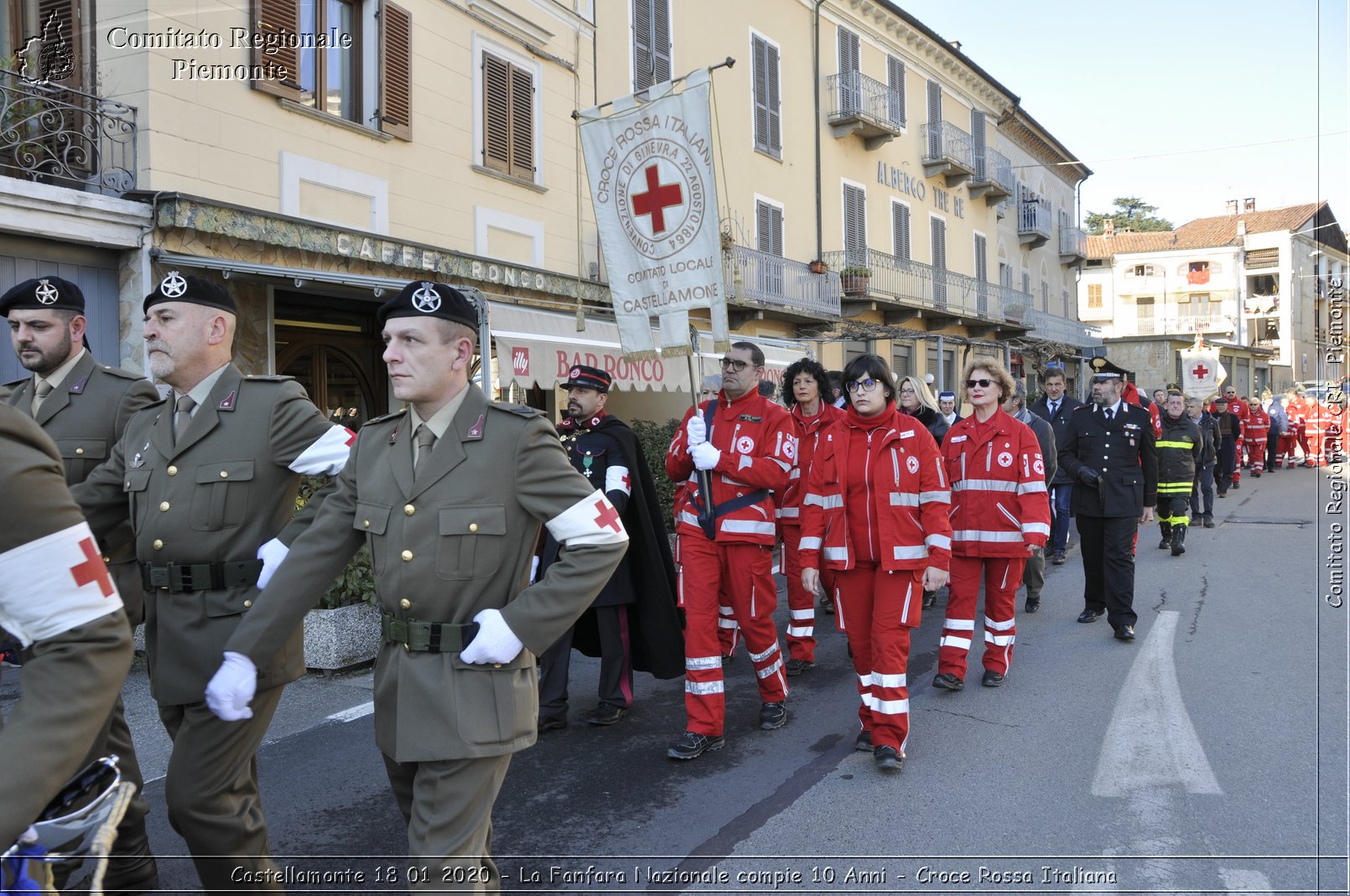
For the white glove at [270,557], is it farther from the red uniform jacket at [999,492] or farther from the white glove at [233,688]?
the red uniform jacket at [999,492]

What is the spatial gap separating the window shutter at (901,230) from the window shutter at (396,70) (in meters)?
15.5

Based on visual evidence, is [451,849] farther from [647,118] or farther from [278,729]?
[647,118]

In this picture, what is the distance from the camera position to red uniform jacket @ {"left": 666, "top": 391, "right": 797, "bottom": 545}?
5.41 metres

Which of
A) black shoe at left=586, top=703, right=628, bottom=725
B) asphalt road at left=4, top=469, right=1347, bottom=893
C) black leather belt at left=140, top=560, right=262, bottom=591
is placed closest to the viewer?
black leather belt at left=140, top=560, right=262, bottom=591

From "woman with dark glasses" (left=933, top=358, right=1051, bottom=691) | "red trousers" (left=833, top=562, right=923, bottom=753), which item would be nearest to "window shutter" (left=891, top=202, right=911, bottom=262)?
"woman with dark glasses" (left=933, top=358, right=1051, bottom=691)

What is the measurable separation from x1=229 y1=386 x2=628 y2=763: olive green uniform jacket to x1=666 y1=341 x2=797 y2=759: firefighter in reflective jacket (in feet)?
7.89

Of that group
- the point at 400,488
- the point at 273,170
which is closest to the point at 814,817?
the point at 400,488

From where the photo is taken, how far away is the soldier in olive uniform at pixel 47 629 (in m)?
1.68

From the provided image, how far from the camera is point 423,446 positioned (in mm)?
2873

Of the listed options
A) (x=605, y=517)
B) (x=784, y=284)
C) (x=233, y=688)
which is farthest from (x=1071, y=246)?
(x=233, y=688)

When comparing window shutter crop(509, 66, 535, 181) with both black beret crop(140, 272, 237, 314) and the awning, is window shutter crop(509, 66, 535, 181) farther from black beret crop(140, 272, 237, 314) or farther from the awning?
black beret crop(140, 272, 237, 314)

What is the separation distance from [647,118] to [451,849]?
199 inches

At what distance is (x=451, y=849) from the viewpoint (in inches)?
102

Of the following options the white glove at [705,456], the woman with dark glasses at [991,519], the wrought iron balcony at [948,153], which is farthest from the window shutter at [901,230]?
the white glove at [705,456]
